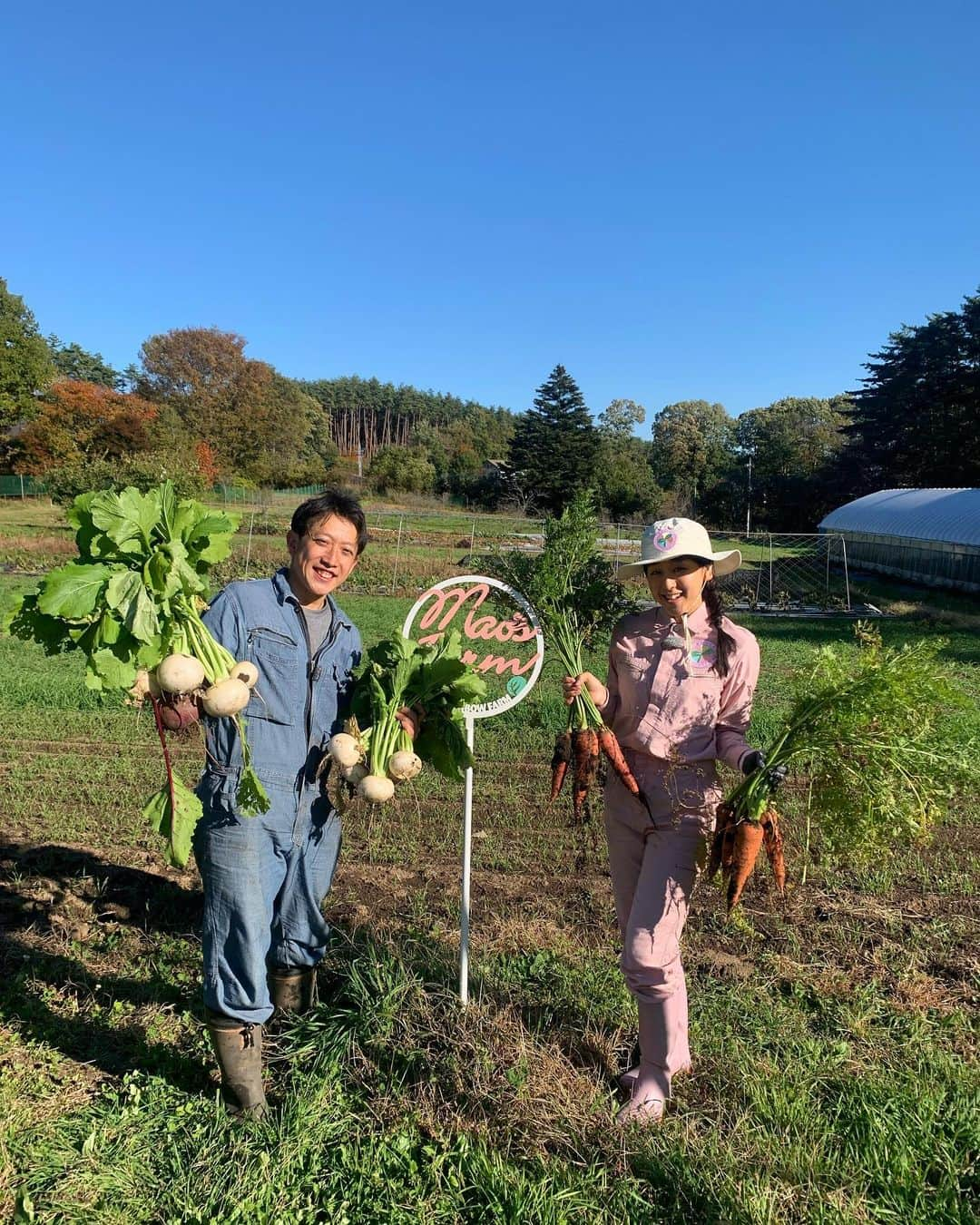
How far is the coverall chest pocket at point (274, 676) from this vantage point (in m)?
2.75

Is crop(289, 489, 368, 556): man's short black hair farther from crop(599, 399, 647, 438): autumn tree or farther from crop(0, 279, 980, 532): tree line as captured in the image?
crop(599, 399, 647, 438): autumn tree

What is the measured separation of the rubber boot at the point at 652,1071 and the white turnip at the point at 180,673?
192 cm

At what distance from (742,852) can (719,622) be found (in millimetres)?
825

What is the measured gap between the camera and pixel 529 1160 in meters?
2.55

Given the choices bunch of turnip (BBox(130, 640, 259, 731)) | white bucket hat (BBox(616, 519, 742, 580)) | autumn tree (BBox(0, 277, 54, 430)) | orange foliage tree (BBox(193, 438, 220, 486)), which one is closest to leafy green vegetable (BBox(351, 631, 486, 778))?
bunch of turnip (BBox(130, 640, 259, 731))

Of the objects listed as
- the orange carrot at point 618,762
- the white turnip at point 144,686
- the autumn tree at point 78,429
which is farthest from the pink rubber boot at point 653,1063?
the autumn tree at point 78,429

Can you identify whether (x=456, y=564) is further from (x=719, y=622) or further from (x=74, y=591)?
(x=74, y=591)

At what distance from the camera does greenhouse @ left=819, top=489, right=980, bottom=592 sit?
76.5 feet

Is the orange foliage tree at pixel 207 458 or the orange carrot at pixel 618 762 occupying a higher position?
the orange foliage tree at pixel 207 458

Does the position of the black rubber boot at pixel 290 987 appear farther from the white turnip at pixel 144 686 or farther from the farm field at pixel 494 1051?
the white turnip at pixel 144 686

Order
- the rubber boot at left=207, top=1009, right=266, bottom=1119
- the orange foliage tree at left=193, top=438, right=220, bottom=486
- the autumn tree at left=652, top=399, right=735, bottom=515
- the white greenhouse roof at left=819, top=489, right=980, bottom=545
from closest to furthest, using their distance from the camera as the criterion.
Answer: the rubber boot at left=207, top=1009, right=266, bottom=1119, the white greenhouse roof at left=819, top=489, right=980, bottom=545, the orange foliage tree at left=193, top=438, right=220, bottom=486, the autumn tree at left=652, top=399, right=735, bottom=515

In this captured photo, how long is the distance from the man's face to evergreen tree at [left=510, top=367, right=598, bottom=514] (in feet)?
126

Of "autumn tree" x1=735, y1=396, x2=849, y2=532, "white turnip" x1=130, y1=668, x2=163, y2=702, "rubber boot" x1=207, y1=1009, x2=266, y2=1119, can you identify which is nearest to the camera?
"white turnip" x1=130, y1=668, x2=163, y2=702

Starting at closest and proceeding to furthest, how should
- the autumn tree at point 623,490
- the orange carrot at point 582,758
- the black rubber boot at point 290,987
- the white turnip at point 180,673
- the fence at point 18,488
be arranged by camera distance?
1. the white turnip at point 180,673
2. the orange carrot at point 582,758
3. the black rubber boot at point 290,987
4. the fence at point 18,488
5. the autumn tree at point 623,490
